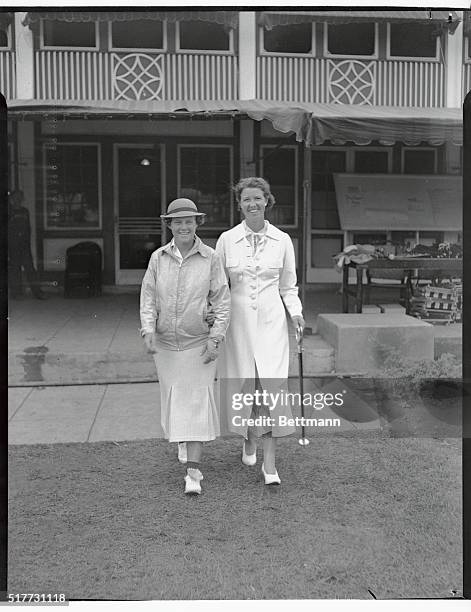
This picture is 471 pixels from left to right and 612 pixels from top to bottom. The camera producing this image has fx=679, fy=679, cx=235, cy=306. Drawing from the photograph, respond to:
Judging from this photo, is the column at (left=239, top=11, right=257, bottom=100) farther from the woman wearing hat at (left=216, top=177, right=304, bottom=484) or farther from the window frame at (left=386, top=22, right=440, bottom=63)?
the woman wearing hat at (left=216, top=177, right=304, bottom=484)

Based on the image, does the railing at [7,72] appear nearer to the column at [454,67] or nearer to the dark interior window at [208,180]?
the dark interior window at [208,180]

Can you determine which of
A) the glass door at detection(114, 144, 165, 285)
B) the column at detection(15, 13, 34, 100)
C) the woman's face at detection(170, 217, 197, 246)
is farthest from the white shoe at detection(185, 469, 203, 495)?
Answer: the column at detection(15, 13, 34, 100)

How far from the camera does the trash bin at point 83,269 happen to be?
3.85 m

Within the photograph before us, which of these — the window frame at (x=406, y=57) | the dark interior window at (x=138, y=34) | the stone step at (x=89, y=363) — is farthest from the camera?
the stone step at (x=89, y=363)

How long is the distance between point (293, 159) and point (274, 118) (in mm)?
450

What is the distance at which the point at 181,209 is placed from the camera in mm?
3461

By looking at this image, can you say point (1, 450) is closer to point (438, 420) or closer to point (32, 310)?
point (32, 310)

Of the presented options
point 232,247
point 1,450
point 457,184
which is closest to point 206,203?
point 232,247

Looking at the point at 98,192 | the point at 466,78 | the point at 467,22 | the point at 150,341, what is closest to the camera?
the point at 467,22

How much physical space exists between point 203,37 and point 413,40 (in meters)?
1.37

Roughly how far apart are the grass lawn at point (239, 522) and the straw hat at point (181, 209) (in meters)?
1.44

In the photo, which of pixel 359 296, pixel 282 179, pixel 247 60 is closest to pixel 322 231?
pixel 282 179

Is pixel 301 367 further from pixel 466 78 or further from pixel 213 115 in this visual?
pixel 213 115

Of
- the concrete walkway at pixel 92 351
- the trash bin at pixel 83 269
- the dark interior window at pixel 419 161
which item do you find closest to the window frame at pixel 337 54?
the dark interior window at pixel 419 161
